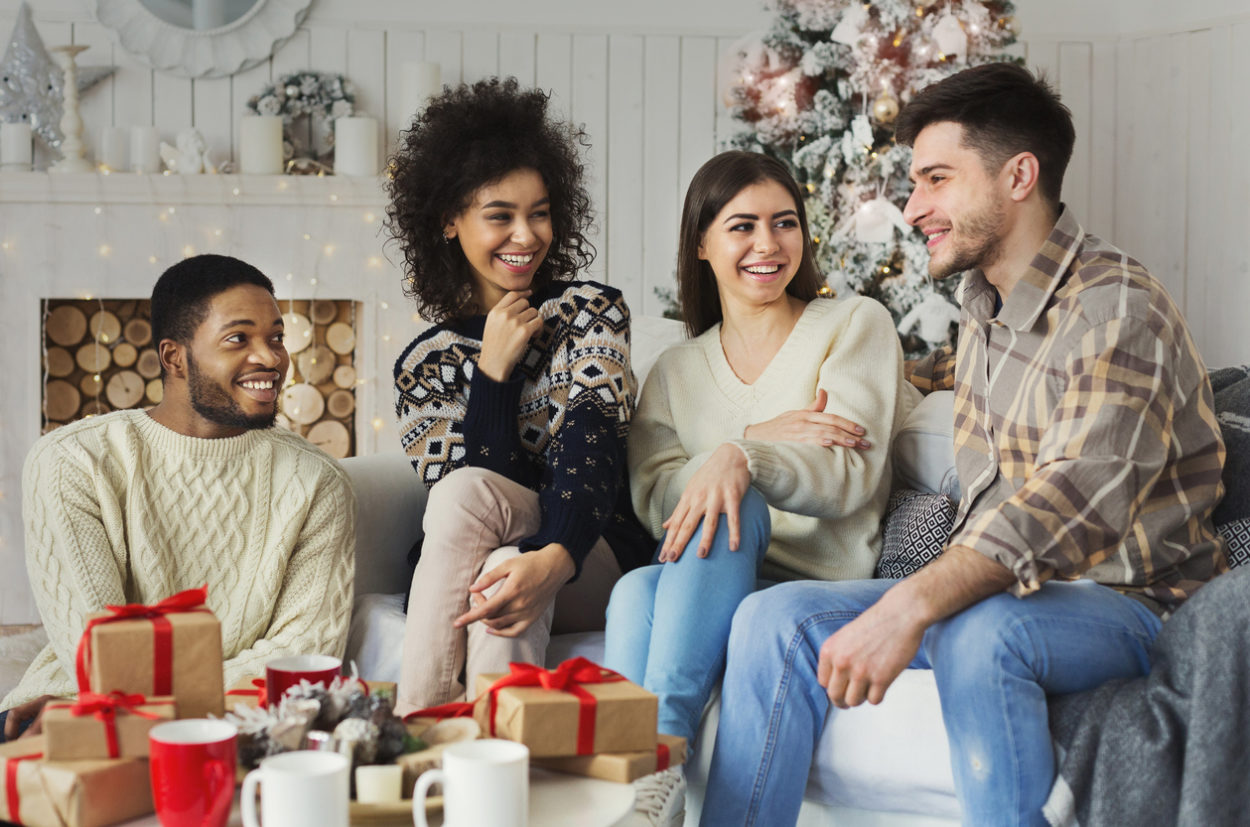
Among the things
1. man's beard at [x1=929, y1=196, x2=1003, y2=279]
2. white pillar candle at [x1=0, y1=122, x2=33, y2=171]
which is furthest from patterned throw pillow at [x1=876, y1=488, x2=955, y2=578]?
white pillar candle at [x1=0, y1=122, x2=33, y2=171]

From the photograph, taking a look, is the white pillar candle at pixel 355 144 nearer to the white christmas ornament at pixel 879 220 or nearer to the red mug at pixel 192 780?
the white christmas ornament at pixel 879 220

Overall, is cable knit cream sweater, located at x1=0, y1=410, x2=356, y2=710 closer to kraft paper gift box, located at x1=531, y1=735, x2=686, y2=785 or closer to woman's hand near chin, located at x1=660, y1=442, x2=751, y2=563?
woman's hand near chin, located at x1=660, y1=442, x2=751, y2=563

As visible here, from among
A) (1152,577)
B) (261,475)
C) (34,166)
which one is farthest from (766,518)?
(34,166)

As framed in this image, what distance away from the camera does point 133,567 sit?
64.9 inches

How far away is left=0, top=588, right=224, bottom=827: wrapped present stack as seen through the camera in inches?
35.8

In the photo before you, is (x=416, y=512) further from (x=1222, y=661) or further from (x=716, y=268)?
(x=1222, y=661)

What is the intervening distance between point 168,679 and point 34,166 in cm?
322

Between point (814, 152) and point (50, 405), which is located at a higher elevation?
point (814, 152)

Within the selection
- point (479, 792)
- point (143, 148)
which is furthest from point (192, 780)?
point (143, 148)

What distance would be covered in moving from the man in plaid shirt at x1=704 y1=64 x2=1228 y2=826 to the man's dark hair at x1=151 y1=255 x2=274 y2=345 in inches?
33.8

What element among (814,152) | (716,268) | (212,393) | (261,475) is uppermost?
(814,152)

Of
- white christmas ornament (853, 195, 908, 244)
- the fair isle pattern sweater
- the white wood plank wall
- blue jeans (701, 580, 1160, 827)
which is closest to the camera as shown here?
blue jeans (701, 580, 1160, 827)

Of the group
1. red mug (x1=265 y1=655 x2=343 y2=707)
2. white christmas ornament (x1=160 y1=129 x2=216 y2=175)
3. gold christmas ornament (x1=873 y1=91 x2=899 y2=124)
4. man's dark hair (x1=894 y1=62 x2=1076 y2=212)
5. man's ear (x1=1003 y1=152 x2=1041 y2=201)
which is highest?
gold christmas ornament (x1=873 y1=91 x2=899 y2=124)

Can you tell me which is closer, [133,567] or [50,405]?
[133,567]
